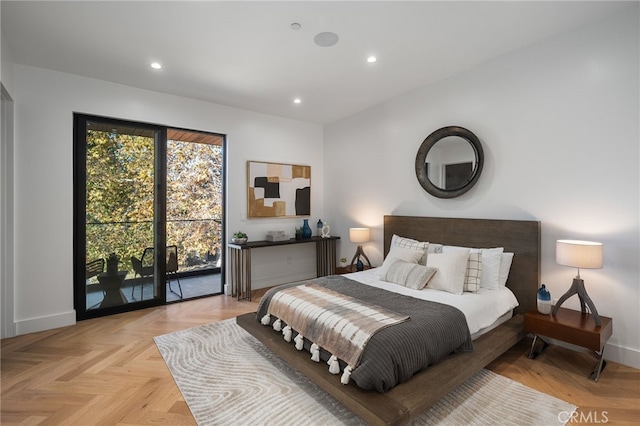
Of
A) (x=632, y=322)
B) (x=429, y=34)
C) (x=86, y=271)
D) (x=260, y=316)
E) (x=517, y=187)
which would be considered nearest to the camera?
(x=632, y=322)

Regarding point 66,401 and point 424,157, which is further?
point 424,157

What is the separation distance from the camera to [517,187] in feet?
Answer: 10.2

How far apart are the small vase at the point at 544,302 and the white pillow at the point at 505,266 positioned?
0.36 m

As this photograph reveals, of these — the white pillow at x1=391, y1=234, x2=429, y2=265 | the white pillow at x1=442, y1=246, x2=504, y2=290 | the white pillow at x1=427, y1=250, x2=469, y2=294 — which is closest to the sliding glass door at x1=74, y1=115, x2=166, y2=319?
the white pillow at x1=391, y1=234, x2=429, y2=265

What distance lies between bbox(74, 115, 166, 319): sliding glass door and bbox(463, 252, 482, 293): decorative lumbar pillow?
3.77 metres

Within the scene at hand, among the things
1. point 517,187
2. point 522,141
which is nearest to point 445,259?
point 517,187

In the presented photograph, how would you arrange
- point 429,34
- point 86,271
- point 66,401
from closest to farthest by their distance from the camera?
point 66,401, point 429,34, point 86,271

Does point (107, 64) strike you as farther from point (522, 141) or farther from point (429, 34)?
→ point (522, 141)

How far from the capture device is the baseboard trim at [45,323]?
3.19m

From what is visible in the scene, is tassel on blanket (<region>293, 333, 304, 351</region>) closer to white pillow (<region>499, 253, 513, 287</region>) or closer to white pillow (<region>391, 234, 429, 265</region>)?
white pillow (<region>391, 234, 429, 265</region>)

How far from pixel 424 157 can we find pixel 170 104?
3.47m

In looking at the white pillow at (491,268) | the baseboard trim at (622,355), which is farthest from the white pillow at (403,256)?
the baseboard trim at (622,355)

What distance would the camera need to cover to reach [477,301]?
2.64 metres

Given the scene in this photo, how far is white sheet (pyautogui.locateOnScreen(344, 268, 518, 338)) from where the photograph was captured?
2.48 m
